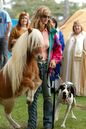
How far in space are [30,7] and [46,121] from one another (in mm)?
43632

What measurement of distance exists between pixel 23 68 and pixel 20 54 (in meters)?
0.21

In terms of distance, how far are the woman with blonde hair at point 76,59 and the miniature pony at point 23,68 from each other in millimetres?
3460

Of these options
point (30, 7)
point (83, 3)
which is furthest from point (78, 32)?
point (83, 3)

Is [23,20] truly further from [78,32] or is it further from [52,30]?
[52,30]

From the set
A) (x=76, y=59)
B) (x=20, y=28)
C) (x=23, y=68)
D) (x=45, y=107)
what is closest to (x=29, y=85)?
(x=23, y=68)

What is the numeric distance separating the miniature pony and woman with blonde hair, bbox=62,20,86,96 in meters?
3.46

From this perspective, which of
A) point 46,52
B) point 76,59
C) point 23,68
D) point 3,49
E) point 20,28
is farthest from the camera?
point 3,49

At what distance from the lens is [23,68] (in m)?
2.92

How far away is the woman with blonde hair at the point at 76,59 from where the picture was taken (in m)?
6.20

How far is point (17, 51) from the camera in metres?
2.88

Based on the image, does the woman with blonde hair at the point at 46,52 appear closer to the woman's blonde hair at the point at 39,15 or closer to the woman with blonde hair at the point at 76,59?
the woman's blonde hair at the point at 39,15

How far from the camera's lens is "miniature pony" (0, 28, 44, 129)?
2.80 meters

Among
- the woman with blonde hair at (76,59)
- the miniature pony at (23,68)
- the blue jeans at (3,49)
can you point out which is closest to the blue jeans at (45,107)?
the miniature pony at (23,68)

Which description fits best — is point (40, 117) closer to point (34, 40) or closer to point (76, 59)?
point (34, 40)
